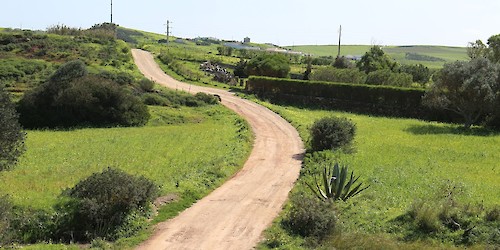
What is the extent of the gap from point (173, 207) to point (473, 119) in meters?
28.6

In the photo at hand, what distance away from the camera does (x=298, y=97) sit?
5075 cm

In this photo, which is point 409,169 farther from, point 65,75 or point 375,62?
point 375,62

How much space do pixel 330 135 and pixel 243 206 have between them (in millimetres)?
9684

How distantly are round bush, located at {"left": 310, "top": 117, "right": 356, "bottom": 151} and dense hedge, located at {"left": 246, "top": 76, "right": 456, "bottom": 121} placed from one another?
19.7 meters

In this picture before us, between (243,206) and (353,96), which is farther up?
(353,96)

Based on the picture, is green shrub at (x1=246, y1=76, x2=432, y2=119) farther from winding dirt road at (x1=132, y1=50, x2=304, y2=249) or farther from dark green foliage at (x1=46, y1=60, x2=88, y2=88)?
dark green foliage at (x1=46, y1=60, x2=88, y2=88)

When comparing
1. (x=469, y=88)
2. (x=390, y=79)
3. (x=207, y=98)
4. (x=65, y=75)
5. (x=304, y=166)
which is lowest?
(x=304, y=166)

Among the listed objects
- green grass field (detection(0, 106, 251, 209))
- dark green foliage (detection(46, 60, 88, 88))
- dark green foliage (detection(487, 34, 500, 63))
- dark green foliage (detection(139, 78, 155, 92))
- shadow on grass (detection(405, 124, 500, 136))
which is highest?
dark green foliage (detection(487, 34, 500, 63))

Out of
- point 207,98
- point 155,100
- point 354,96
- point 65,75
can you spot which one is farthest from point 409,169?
point 65,75

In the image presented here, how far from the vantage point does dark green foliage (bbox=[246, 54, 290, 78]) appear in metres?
59.4

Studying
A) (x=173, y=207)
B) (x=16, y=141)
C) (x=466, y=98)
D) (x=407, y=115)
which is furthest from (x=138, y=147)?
(x=407, y=115)

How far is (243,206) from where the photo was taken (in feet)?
56.4

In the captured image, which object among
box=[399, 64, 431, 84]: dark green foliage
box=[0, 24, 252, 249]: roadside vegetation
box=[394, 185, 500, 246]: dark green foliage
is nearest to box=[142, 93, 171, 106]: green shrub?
box=[0, 24, 252, 249]: roadside vegetation

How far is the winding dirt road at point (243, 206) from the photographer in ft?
45.9
